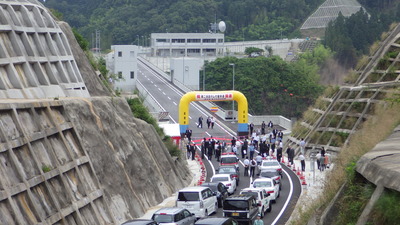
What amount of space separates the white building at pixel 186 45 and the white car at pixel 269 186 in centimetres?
12486

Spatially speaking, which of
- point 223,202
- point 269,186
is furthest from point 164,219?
point 269,186

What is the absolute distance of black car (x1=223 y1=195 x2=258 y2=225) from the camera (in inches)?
1149

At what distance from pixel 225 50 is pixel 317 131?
12596 cm

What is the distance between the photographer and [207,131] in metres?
73.3

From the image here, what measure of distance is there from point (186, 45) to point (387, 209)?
14844 cm

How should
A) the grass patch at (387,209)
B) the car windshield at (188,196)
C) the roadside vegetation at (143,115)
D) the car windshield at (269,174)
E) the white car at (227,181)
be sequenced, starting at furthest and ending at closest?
the roadside vegetation at (143,115), the car windshield at (269,174), the white car at (227,181), the car windshield at (188,196), the grass patch at (387,209)

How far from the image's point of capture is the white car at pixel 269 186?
35.6 meters

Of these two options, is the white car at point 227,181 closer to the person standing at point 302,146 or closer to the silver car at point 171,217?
the silver car at point 171,217

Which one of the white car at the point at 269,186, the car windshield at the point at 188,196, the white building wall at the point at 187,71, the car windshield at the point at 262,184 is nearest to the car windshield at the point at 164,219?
the car windshield at the point at 188,196

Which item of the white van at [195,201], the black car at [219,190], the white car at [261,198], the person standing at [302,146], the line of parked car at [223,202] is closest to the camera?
the line of parked car at [223,202]

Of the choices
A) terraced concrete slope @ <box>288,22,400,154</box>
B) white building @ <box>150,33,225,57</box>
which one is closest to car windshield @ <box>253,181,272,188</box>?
terraced concrete slope @ <box>288,22,400,154</box>

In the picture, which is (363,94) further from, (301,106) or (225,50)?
(225,50)

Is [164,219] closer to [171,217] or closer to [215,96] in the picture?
→ [171,217]

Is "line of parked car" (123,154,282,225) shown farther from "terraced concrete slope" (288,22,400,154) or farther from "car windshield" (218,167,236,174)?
"terraced concrete slope" (288,22,400,154)
